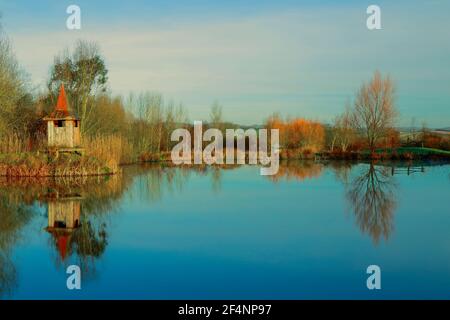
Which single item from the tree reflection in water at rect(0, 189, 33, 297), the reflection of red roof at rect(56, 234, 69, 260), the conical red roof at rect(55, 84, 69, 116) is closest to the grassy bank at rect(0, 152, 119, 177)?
the conical red roof at rect(55, 84, 69, 116)

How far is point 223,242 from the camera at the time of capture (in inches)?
307

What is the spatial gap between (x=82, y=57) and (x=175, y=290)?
2106 centimetres

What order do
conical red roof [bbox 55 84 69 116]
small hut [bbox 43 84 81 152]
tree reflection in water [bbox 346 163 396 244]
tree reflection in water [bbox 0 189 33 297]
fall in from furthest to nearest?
conical red roof [bbox 55 84 69 116], small hut [bbox 43 84 81 152], tree reflection in water [bbox 346 163 396 244], tree reflection in water [bbox 0 189 33 297]

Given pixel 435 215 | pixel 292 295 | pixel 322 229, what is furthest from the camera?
pixel 435 215

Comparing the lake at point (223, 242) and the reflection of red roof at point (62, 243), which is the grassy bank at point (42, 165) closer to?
the lake at point (223, 242)

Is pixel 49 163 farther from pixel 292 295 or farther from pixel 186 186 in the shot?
pixel 292 295

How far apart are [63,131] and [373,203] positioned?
12252 millimetres

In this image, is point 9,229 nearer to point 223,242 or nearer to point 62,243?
point 62,243

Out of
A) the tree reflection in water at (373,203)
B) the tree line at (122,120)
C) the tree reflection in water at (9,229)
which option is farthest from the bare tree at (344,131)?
the tree reflection in water at (9,229)

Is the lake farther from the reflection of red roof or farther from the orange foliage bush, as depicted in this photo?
the orange foliage bush

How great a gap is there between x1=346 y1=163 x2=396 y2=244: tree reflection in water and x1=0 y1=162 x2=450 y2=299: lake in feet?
0.13

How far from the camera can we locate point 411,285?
5.66 meters

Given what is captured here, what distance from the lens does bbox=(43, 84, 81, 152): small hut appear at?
18.6 m
